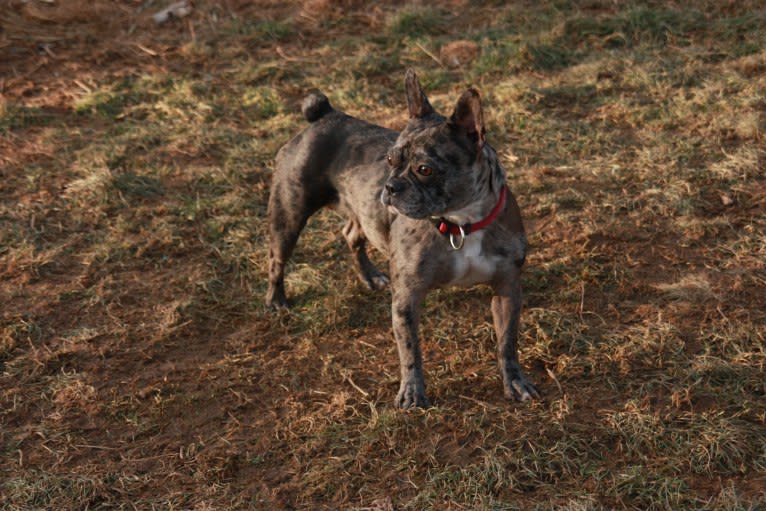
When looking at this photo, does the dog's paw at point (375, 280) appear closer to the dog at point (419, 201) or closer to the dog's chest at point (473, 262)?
the dog at point (419, 201)

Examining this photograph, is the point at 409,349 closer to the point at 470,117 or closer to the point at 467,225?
the point at 467,225

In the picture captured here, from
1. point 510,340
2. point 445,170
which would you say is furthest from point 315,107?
point 510,340

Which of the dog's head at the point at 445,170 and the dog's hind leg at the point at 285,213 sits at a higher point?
the dog's head at the point at 445,170

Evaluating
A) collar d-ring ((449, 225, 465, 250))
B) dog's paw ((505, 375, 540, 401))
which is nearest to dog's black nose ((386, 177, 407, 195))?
collar d-ring ((449, 225, 465, 250))

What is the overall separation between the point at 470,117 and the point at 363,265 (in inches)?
80.7

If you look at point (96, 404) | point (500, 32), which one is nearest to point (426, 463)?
point (96, 404)

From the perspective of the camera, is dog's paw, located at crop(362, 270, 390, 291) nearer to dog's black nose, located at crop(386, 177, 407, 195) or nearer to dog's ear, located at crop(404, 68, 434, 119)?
dog's ear, located at crop(404, 68, 434, 119)

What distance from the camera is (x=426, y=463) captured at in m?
4.45

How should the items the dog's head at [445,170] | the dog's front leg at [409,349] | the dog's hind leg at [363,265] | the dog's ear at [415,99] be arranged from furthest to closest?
the dog's hind leg at [363,265]
the dog's front leg at [409,349]
the dog's ear at [415,99]
the dog's head at [445,170]

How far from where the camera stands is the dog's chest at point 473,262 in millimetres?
4582

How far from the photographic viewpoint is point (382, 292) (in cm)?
614

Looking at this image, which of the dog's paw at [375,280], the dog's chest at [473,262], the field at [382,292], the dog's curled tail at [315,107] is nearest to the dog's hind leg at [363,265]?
the dog's paw at [375,280]

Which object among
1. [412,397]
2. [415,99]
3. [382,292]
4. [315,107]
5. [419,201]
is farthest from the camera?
[382,292]

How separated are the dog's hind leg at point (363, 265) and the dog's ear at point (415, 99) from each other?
1.53m
